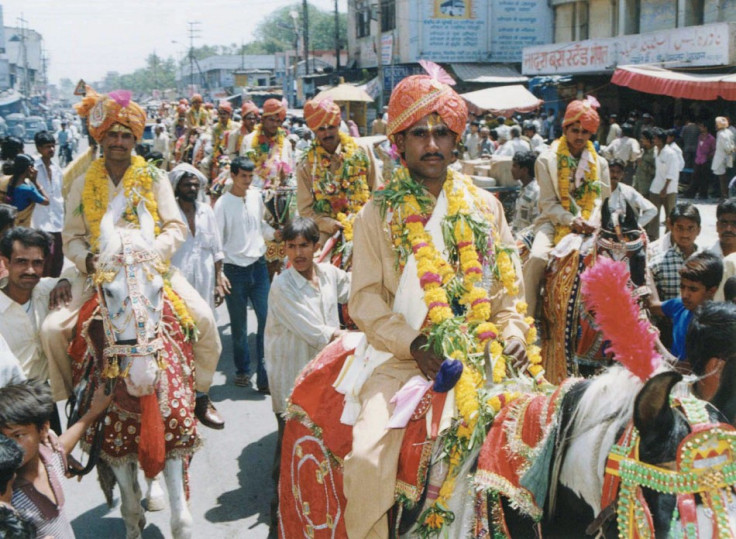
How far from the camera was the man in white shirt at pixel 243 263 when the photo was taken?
8445 millimetres

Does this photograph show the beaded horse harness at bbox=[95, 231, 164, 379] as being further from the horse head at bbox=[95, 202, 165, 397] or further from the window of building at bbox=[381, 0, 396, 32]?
the window of building at bbox=[381, 0, 396, 32]

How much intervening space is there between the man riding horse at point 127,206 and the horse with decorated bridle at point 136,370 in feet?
0.86

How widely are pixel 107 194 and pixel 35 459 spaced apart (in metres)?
2.59

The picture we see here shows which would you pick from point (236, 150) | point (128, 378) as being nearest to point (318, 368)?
point (128, 378)

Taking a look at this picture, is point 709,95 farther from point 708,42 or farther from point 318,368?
point 318,368

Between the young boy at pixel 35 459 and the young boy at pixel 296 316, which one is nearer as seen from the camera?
the young boy at pixel 35 459

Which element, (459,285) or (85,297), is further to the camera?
(85,297)

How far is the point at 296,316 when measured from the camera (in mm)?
5750

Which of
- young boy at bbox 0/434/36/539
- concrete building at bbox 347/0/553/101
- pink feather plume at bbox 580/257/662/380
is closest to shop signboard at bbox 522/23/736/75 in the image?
concrete building at bbox 347/0/553/101

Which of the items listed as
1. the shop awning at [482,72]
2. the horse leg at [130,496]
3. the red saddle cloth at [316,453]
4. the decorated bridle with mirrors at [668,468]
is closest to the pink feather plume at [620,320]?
the decorated bridle with mirrors at [668,468]

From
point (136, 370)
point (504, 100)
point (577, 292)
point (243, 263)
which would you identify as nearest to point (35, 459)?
point (136, 370)

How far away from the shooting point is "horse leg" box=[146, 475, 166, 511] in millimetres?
5625

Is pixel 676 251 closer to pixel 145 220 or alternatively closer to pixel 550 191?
pixel 550 191

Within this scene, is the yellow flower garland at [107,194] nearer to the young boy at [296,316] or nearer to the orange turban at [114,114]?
the orange turban at [114,114]
